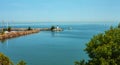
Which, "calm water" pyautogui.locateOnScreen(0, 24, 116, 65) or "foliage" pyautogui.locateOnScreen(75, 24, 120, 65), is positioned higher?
"foliage" pyautogui.locateOnScreen(75, 24, 120, 65)

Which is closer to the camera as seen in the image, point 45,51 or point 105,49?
point 105,49

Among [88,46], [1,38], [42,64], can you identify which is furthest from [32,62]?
[1,38]

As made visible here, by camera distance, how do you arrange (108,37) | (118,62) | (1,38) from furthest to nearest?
(1,38)
(108,37)
(118,62)

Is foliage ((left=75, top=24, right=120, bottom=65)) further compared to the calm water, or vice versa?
the calm water

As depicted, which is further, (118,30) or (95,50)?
(118,30)

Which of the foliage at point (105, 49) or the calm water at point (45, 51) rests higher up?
the foliage at point (105, 49)

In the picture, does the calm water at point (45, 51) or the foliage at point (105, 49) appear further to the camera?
the calm water at point (45, 51)

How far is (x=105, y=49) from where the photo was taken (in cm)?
1183

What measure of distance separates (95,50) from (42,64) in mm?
15742

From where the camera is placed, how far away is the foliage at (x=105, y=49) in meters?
11.9

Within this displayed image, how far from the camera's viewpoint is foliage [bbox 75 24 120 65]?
11852 mm

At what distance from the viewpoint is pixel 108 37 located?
42.0 feet

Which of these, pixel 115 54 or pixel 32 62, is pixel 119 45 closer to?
pixel 115 54

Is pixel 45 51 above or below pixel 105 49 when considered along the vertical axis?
below
